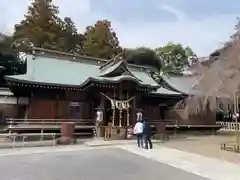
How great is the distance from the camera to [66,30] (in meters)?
48.1

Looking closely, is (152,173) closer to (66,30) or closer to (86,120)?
(86,120)

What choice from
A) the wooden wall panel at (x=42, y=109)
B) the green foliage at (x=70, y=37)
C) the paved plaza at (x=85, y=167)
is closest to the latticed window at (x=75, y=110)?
the wooden wall panel at (x=42, y=109)

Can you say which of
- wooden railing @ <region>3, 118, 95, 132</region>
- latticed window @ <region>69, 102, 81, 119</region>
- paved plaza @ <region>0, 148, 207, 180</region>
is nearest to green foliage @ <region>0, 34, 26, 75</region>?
latticed window @ <region>69, 102, 81, 119</region>

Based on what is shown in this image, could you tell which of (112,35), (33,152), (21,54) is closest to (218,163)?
(33,152)

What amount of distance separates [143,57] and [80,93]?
92.7 feet

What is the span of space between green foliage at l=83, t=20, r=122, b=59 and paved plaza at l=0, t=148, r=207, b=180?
3155 centimetres

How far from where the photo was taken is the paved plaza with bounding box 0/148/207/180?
25.6 feet

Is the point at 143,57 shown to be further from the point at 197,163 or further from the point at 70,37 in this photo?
the point at 197,163

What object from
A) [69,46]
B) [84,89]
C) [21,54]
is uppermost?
[69,46]

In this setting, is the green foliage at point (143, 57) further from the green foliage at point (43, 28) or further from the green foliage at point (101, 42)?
the green foliage at point (43, 28)

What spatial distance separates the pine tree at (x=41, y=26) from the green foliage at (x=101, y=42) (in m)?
4.87

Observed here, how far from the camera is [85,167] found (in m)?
9.04

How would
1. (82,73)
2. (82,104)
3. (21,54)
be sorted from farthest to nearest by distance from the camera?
(21,54)
(82,73)
(82,104)

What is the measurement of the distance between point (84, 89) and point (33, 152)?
7.94m
